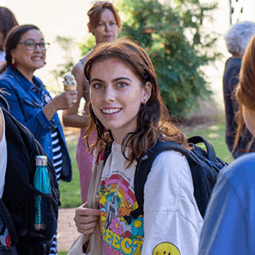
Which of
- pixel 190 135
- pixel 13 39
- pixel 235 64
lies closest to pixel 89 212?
pixel 13 39

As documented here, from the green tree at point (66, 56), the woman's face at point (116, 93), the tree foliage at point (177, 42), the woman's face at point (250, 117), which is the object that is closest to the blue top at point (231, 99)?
the woman's face at point (116, 93)

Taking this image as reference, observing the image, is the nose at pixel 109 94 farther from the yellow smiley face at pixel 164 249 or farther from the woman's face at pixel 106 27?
the woman's face at pixel 106 27

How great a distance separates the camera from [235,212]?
2.56 feet

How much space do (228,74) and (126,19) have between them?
9022 mm

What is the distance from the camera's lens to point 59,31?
14.2 m

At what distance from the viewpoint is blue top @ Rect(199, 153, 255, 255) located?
2.53 feet

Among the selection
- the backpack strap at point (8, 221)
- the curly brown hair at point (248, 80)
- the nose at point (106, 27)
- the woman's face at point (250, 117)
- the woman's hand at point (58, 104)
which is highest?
the nose at point (106, 27)

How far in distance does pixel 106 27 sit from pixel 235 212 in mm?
3244

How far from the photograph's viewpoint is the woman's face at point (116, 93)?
67.3 inches

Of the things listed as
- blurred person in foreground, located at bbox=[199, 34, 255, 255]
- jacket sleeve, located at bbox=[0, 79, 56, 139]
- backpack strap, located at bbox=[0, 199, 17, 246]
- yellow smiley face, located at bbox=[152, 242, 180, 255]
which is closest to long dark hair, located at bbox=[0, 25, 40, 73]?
jacket sleeve, located at bbox=[0, 79, 56, 139]

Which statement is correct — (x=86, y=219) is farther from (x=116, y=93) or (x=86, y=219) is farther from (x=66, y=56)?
(x=66, y=56)

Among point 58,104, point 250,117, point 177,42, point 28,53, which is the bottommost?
point 58,104

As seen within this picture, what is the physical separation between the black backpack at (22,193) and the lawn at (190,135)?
12.4 feet

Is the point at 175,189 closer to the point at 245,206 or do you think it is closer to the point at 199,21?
the point at 245,206
